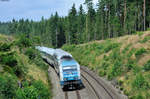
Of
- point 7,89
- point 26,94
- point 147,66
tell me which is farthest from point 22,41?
Answer: point 147,66

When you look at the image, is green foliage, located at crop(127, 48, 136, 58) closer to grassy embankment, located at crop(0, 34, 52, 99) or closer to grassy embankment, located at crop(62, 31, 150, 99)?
grassy embankment, located at crop(62, 31, 150, 99)

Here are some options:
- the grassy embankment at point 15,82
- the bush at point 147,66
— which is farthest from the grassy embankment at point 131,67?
the grassy embankment at point 15,82

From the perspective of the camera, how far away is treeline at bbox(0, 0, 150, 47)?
2090 inches

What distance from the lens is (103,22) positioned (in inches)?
2724

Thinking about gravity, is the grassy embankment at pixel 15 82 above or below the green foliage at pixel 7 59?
below

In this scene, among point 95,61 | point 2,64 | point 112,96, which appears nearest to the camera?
point 2,64

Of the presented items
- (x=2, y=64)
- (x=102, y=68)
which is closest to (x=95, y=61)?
(x=102, y=68)

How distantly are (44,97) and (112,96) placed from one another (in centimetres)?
801

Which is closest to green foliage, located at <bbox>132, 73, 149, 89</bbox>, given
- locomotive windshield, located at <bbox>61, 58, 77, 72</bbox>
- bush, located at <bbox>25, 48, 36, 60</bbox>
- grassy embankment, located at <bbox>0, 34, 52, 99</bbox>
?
locomotive windshield, located at <bbox>61, 58, 77, 72</bbox>

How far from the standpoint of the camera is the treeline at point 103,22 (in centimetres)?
5309

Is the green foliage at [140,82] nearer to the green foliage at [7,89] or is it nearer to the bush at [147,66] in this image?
the bush at [147,66]

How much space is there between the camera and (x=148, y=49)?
23359mm

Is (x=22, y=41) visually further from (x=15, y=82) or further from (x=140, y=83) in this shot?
(x=140, y=83)

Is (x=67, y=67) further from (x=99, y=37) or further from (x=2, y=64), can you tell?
(x=99, y=37)
